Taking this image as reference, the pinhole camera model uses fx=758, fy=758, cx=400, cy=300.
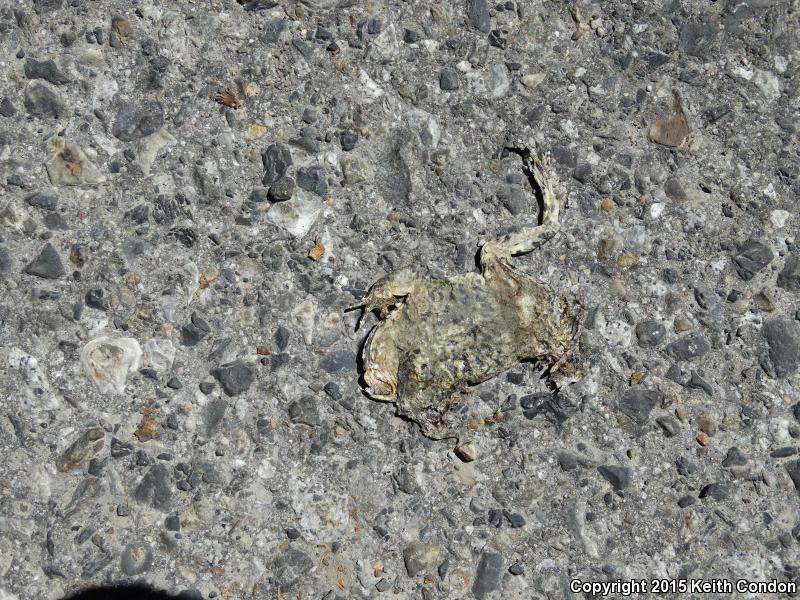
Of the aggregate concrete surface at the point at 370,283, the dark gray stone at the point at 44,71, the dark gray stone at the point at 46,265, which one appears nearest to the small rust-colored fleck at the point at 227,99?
the aggregate concrete surface at the point at 370,283

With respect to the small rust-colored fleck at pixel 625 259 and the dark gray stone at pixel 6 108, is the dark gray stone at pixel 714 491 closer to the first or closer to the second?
the small rust-colored fleck at pixel 625 259

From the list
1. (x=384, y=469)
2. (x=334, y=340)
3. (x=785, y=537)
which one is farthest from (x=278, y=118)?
(x=785, y=537)

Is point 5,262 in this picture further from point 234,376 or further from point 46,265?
point 234,376

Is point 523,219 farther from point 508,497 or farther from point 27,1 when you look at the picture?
point 27,1

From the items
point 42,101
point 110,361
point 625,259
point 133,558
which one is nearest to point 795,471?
point 625,259

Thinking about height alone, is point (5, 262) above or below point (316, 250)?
below

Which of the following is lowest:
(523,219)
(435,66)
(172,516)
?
(172,516)

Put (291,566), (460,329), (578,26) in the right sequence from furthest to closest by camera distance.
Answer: (578,26)
(291,566)
(460,329)
